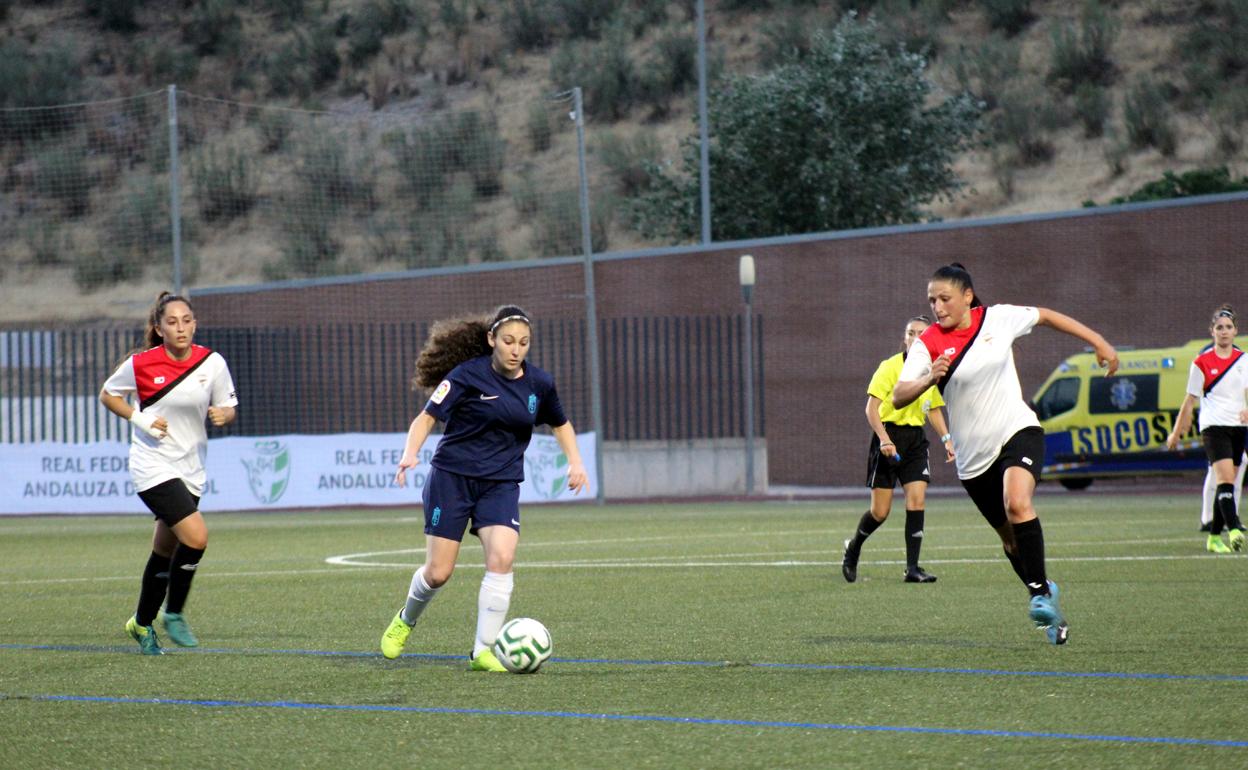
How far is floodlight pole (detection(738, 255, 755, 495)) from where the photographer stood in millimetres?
33719

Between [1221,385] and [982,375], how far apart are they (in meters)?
7.97

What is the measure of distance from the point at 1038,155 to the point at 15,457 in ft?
119

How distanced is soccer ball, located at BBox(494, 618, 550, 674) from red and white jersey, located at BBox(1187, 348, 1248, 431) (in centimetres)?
991

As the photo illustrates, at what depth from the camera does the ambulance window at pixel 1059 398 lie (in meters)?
31.9

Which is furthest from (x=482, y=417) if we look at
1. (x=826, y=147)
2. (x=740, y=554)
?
(x=826, y=147)

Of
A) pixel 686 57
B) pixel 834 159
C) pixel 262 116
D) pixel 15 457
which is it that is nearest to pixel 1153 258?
pixel 834 159

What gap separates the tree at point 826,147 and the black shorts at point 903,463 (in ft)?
107

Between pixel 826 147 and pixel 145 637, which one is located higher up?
pixel 826 147

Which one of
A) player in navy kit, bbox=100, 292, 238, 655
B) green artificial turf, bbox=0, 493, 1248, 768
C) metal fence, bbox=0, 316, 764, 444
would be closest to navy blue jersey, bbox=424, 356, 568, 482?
green artificial turf, bbox=0, 493, 1248, 768

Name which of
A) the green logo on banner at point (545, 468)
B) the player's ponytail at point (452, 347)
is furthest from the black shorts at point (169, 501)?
the green logo on banner at point (545, 468)

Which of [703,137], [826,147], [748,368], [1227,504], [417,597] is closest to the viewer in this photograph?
[417,597]

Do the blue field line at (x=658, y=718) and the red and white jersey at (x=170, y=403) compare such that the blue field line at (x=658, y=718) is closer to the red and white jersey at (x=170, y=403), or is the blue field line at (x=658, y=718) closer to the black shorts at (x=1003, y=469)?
the red and white jersey at (x=170, y=403)

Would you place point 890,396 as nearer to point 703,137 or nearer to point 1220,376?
point 1220,376

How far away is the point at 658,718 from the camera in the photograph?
23.9 ft
